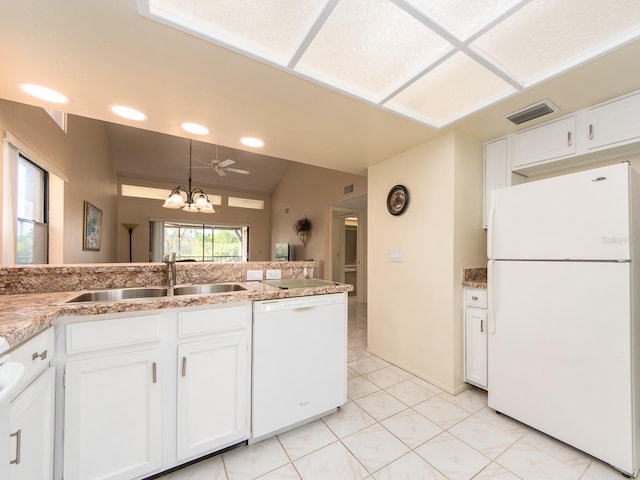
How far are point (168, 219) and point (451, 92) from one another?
6.92 meters

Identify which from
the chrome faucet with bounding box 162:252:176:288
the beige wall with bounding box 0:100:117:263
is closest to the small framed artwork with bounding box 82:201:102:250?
the beige wall with bounding box 0:100:117:263

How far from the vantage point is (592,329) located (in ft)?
4.88

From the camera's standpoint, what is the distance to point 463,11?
1188 millimetres

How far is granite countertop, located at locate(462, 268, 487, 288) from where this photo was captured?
7.10ft

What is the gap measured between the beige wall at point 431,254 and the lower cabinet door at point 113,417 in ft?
6.89

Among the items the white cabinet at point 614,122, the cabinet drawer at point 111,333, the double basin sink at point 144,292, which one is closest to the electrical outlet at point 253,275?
the double basin sink at point 144,292

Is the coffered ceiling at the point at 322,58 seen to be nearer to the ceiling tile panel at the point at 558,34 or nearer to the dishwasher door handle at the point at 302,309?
the ceiling tile panel at the point at 558,34

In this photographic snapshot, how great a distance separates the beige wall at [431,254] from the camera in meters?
2.22

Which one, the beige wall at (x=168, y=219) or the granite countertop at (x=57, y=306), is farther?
the beige wall at (x=168, y=219)

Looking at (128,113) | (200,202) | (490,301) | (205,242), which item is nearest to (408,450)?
(490,301)

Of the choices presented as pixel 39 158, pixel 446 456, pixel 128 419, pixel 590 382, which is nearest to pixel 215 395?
pixel 128 419

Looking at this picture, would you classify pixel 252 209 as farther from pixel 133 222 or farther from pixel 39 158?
pixel 39 158

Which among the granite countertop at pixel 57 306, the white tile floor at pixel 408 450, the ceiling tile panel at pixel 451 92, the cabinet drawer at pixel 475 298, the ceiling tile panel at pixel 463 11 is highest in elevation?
the ceiling tile panel at pixel 463 11

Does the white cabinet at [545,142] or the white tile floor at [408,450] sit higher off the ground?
the white cabinet at [545,142]
